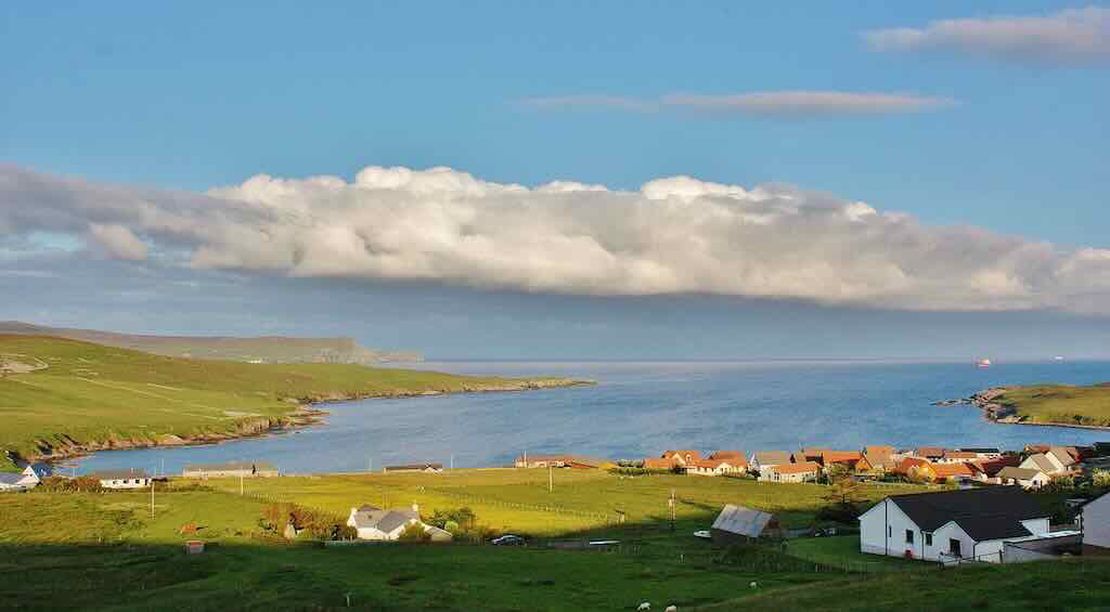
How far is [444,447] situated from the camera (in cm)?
15425

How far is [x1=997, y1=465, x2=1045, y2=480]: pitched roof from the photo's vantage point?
96312 mm

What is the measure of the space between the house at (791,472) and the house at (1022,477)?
19210 mm

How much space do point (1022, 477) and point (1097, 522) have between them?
6094 centimetres

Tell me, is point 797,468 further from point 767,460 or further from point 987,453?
point 987,453

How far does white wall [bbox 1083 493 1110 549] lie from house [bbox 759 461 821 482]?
202 ft

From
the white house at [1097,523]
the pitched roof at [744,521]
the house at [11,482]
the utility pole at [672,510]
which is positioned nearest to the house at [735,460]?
the utility pole at [672,510]

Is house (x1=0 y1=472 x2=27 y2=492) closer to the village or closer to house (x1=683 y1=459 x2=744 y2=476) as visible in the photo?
the village

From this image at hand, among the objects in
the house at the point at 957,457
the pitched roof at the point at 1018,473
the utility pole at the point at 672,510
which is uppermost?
the house at the point at 957,457

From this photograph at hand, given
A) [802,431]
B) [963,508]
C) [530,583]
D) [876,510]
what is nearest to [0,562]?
[530,583]

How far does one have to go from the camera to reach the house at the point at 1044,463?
98625mm

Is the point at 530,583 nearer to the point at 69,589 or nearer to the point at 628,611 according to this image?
the point at 628,611

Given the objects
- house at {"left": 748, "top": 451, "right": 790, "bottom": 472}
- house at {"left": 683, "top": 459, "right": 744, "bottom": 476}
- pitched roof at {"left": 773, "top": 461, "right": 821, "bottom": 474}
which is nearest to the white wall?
pitched roof at {"left": 773, "top": 461, "right": 821, "bottom": 474}

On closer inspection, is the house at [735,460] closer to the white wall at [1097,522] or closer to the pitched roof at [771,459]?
the pitched roof at [771,459]

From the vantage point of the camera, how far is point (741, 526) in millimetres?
58750
